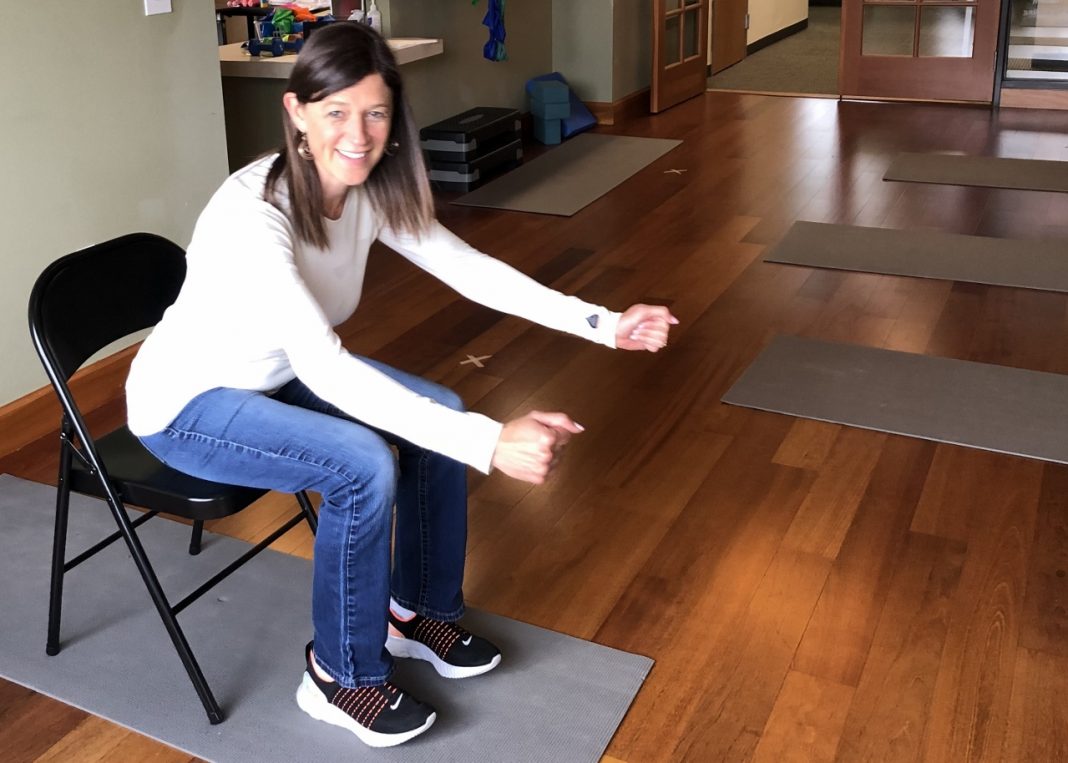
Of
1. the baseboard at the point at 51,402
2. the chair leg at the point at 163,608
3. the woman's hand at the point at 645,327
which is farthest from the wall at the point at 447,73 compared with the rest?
the chair leg at the point at 163,608

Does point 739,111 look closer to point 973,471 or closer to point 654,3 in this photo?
point 654,3

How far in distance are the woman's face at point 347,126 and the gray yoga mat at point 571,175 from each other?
3140 millimetres

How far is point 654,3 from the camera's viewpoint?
255 inches

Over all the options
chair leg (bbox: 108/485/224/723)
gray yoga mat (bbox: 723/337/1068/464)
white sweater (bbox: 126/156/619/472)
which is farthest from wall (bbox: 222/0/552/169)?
chair leg (bbox: 108/485/224/723)

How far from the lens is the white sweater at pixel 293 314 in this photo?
163 cm

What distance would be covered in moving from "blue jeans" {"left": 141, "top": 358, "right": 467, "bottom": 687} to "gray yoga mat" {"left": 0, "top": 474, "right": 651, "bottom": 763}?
0.18 metres

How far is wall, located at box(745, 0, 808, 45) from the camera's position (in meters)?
8.55

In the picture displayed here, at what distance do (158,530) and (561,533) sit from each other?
2.87 feet

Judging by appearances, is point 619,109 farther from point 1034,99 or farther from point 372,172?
point 372,172

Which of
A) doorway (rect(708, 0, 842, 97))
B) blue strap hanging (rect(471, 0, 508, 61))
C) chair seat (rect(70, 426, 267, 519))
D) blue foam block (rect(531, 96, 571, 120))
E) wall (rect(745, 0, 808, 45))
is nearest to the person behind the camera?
chair seat (rect(70, 426, 267, 519))

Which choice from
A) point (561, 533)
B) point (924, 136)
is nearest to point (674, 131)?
point (924, 136)

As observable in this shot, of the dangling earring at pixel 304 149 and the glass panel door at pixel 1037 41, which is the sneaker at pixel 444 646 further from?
the glass panel door at pixel 1037 41

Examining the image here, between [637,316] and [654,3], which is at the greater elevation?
[654,3]

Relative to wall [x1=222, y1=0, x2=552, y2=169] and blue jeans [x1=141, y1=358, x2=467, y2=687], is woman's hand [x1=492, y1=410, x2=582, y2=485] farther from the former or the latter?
wall [x1=222, y1=0, x2=552, y2=169]
